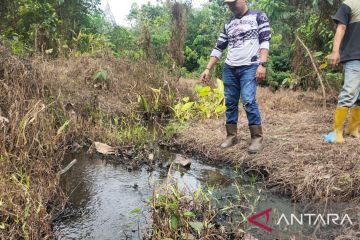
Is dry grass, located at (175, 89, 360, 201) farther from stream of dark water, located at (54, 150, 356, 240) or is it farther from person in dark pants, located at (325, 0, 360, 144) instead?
person in dark pants, located at (325, 0, 360, 144)

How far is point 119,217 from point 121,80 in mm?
5102

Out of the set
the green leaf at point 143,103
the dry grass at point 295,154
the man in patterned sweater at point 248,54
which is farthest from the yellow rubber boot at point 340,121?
the green leaf at point 143,103

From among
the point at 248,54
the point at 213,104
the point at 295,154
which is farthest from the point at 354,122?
the point at 213,104

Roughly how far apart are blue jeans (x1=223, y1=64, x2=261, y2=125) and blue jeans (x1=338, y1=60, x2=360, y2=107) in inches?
38.2

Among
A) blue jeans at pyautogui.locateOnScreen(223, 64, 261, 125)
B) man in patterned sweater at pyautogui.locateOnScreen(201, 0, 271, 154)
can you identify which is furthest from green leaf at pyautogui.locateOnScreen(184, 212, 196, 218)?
blue jeans at pyautogui.locateOnScreen(223, 64, 261, 125)

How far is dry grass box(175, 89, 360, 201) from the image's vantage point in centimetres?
348

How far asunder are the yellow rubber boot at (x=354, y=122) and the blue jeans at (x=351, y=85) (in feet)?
0.79

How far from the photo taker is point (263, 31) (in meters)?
4.36

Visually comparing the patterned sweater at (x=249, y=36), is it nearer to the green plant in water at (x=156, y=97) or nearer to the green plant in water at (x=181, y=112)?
the green plant in water at (x=181, y=112)

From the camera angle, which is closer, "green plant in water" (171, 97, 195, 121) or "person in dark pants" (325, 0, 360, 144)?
"person in dark pants" (325, 0, 360, 144)

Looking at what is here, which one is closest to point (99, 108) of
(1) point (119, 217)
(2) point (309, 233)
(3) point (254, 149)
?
(3) point (254, 149)

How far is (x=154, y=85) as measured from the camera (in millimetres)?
7527

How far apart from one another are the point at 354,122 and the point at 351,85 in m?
0.54

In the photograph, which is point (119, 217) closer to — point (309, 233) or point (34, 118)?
point (34, 118)
